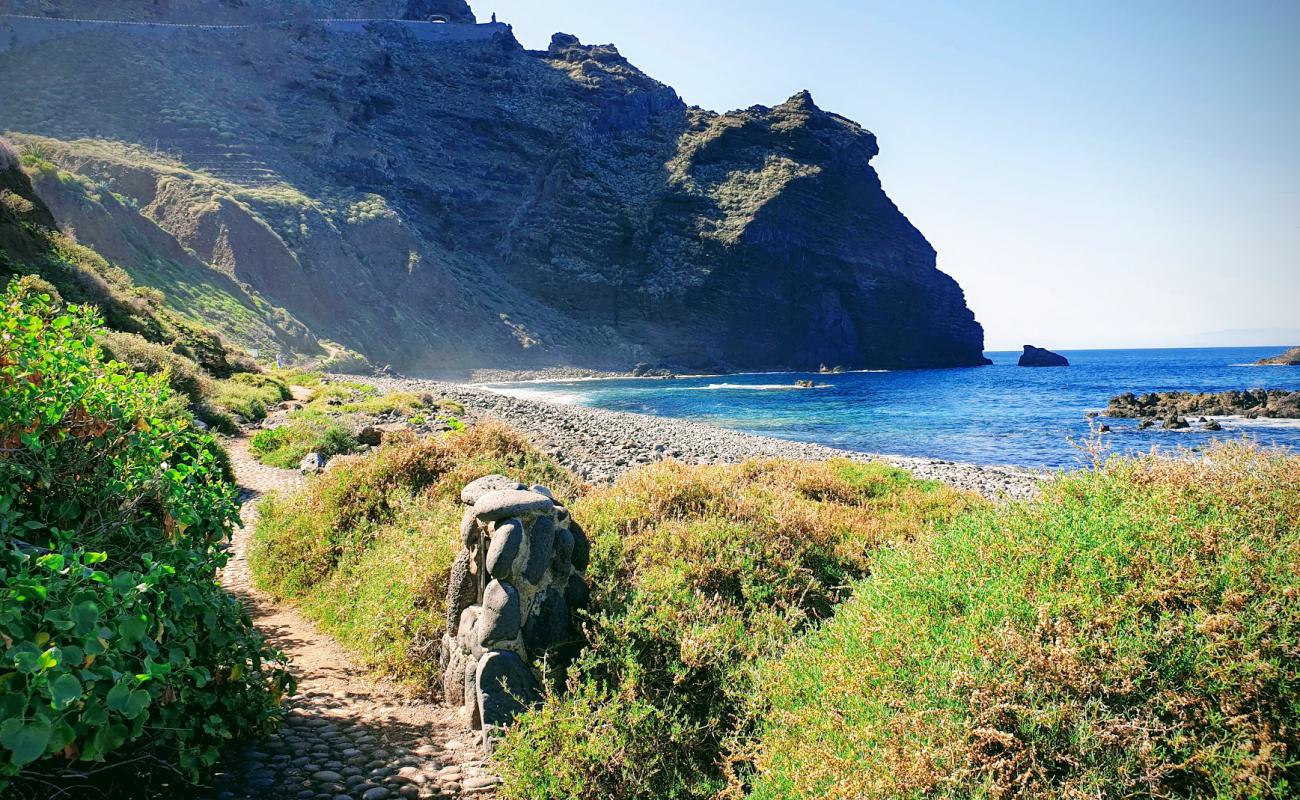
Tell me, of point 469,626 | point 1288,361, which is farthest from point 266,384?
point 1288,361

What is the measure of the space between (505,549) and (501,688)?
1115mm

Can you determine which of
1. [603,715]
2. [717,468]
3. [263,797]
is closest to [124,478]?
[263,797]

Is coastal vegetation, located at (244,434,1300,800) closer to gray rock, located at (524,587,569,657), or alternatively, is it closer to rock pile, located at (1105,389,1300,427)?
gray rock, located at (524,587,569,657)

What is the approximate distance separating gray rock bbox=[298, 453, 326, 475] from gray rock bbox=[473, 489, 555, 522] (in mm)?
9649

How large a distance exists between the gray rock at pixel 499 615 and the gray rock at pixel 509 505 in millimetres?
569

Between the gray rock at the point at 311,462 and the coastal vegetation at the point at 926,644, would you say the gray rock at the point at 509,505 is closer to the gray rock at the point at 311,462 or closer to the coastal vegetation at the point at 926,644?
the coastal vegetation at the point at 926,644

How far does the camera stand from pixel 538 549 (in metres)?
5.76

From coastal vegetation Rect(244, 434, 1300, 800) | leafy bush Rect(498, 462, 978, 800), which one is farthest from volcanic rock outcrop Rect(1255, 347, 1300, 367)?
coastal vegetation Rect(244, 434, 1300, 800)

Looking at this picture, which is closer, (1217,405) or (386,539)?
(386,539)

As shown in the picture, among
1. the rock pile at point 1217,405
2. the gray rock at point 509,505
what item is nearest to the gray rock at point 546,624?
the gray rock at point 509,505

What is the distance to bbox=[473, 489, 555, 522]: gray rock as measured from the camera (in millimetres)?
5695

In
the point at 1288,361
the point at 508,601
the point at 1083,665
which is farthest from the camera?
the point at 1288,361

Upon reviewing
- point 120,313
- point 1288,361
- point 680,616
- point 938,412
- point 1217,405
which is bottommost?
point 938,412

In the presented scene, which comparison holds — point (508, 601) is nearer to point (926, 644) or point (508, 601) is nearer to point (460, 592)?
point (460, 592)
